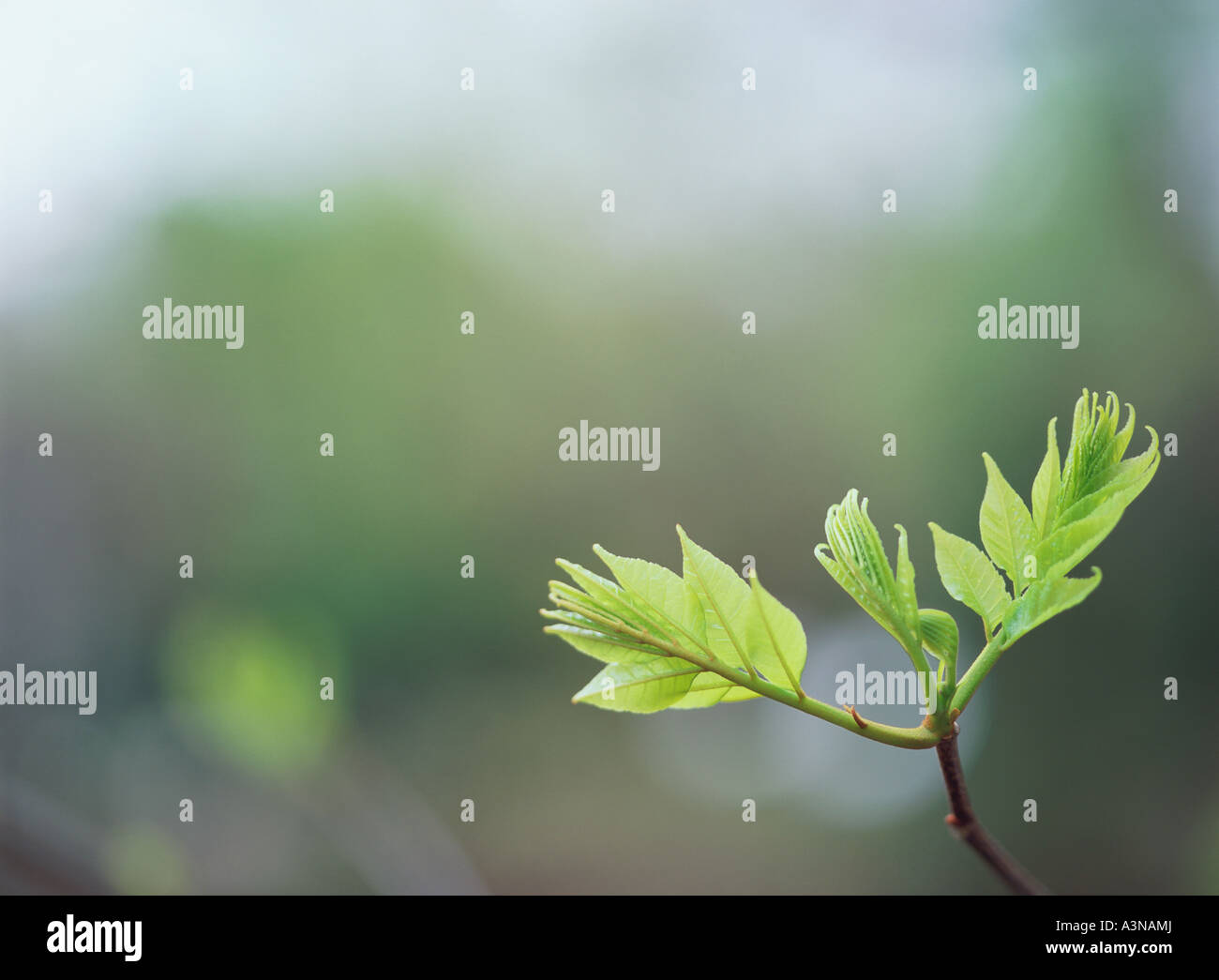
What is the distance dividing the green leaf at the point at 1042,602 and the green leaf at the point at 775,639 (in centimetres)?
6

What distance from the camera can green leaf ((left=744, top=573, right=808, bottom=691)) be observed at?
0.78 ft

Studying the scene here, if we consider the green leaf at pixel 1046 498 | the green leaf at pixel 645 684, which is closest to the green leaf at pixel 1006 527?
the green leaf at pixel 1046 498

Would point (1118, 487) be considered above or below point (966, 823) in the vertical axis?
above

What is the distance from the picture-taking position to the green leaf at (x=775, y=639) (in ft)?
0.78

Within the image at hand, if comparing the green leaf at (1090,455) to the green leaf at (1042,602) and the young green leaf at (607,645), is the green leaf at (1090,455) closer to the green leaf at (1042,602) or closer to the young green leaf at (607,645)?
the green leaf at (1042,602)

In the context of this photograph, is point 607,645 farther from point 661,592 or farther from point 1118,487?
point 1118,487

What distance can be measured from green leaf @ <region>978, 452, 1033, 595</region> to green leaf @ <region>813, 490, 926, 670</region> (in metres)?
0.04

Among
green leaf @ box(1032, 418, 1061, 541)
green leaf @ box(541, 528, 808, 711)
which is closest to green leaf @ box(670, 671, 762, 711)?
green leaf @ box(541, 528, 808, 711)

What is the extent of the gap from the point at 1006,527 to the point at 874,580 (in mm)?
53

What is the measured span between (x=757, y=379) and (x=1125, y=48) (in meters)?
1.10

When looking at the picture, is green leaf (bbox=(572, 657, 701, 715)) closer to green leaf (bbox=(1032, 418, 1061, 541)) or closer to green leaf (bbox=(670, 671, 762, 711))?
green leaf (bbox=(670, 671, 762, 711))

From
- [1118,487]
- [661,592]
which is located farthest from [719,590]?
[1118,487]

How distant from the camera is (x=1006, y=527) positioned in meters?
0.26

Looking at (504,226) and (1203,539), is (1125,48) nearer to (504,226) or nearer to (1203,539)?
(1203,539)
